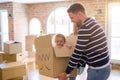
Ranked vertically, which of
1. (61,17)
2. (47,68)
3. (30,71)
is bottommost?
(30,71)

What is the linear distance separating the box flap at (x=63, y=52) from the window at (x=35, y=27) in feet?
20.0

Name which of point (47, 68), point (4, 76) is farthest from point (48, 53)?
point (4, 76)

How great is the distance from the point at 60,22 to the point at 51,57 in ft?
18.3

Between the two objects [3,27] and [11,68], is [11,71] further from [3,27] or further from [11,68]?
[3,27]

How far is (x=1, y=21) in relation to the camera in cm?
806

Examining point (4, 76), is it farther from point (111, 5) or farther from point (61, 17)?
point (61, 17)

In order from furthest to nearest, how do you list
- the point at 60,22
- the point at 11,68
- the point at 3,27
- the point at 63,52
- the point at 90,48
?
the point at 3,27, the point at 60,22, the point at 11,68, the point at 63,52, the point at 90,48

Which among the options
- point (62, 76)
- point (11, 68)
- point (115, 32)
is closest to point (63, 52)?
point (62, 76)

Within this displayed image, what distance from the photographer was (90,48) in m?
1.92

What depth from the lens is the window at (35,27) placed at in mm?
8167

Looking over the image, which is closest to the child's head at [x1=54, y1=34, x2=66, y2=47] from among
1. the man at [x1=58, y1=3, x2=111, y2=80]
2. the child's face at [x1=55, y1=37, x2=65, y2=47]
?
the child's face at [x1=55, y1=37, x2=65, y2=47]

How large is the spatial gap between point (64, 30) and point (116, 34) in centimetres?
209

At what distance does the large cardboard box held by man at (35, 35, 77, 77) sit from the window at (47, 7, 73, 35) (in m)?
5.25

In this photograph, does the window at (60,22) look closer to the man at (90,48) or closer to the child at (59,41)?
the child at (59,41)
